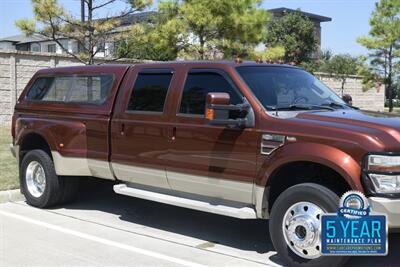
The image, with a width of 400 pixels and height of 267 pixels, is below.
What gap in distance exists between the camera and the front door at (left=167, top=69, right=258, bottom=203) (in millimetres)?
5457

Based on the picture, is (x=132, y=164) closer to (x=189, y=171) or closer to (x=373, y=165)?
(x=189, y=171)

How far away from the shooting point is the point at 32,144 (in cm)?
800

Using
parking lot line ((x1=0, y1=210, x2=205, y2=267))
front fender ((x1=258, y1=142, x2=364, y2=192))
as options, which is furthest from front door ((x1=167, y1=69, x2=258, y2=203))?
parking lot line ((x1=0, y1=210, x2=205, y2=267))

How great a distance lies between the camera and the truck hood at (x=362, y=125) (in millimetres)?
4656

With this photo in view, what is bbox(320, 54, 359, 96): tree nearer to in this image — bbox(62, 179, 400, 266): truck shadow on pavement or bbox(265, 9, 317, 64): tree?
bbox(265, 9, 317, 64): tree

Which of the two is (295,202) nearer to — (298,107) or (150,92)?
(298,107)

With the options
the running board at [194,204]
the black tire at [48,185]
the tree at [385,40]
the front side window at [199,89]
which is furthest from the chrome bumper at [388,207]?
the tree at [385,40]

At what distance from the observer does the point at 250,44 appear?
18703mm

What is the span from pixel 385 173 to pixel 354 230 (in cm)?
54

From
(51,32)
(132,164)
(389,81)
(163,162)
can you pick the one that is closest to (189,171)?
(163,162)

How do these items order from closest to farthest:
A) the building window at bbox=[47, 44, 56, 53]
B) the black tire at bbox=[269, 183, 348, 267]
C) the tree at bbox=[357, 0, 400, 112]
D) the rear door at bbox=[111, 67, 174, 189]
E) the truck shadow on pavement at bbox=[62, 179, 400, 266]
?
the black tire at bbox=[269, 183, 348, 267], the truck shadow on pavement at bbox=[62, 179, 400, 266], the rear door at bbox=[111, 67, 174, 189], the tree at bbox=[357, 0, 400, 112], the building window at bbox=[47, 44, 56, 53]

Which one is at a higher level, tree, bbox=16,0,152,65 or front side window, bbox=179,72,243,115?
tree, bbox=16,0,152,65

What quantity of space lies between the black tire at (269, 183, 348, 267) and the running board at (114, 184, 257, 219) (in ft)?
1.01

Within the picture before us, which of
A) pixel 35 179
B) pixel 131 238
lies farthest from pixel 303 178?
pixel 35 179
